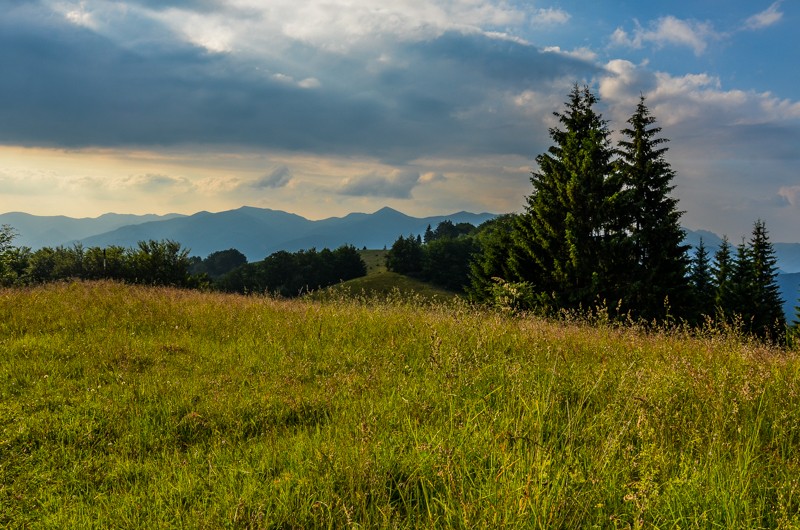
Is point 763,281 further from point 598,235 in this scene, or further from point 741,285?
point 598,235

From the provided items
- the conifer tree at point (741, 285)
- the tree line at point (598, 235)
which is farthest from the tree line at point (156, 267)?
the conifer tree at point (741, 285)

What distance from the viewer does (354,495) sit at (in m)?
2.75

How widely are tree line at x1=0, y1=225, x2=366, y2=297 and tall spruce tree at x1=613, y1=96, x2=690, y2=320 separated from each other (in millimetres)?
24019

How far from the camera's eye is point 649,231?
33688mm

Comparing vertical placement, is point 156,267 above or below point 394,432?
above

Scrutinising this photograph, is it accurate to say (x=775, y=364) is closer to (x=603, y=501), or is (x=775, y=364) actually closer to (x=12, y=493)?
(x=603, y=501)

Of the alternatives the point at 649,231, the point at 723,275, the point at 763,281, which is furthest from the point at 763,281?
the point at 649,231

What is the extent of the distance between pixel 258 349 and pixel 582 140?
35561 mm

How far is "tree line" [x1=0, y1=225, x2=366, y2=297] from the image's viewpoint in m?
38.2

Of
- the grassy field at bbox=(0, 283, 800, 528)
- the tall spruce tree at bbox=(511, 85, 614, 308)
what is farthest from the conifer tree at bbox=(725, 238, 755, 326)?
the grassy field at bbox=(0, 283, 800, 528)

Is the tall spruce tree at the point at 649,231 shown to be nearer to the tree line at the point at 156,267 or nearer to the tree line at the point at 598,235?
the tree line at the point at 598,235

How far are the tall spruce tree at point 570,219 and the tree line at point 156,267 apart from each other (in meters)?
18.7

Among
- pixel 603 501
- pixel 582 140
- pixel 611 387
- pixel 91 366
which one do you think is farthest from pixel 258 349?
pixel 582 140

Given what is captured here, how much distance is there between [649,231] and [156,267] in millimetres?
46110
